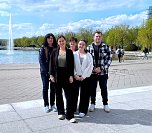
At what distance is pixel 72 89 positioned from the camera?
19.4ft

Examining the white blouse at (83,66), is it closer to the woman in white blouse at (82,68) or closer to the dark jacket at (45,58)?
the woman in white blouse at (82,68)

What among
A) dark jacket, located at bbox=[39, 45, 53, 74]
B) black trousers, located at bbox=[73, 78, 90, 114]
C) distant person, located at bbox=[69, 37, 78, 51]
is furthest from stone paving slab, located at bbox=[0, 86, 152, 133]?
distant person, located at bbox=[69, 37, 78, 51]

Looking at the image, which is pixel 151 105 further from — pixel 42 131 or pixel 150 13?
pixel 150 13

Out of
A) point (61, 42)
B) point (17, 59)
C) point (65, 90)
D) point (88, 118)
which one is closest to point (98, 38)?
point (61, 42)

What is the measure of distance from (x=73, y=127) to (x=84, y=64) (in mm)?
1380

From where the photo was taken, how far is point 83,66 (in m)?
6.02

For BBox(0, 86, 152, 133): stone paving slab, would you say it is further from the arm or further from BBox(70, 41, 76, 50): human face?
BBox(70, 41, 76, 50): human face

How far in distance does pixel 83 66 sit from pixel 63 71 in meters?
0.50

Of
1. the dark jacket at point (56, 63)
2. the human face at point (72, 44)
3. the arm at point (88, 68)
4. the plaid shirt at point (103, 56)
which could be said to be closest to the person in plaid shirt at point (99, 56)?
the plaid shirt at point (103, 56)

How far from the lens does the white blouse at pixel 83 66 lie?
596 centimetres

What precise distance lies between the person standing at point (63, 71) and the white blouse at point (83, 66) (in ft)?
0.70

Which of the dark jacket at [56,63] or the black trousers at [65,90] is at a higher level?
the dark jacket at [56,63]

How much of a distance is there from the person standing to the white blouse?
21 cm

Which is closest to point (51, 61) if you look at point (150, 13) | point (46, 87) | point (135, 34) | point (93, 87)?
point (46, 87)
